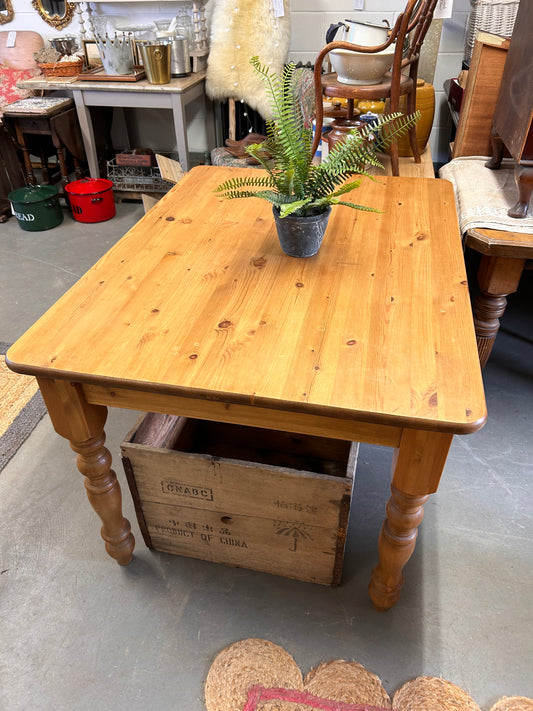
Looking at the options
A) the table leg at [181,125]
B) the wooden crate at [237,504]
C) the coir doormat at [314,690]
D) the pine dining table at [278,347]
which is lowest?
the coir doormat at [314,690]

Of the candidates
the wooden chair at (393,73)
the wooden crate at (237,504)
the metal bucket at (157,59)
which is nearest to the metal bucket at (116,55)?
the metal bucket at (157,59)

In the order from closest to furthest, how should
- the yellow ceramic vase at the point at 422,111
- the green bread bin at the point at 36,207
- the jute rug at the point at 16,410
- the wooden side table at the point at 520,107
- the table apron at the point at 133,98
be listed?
the wooden side table at the point at 520,107 < the jute rug at the point at 16,410 < the yellow ceramic vase at the point at 422,111 < the table apron at the point at 133,98 < the green bread bin at the point at 36,207

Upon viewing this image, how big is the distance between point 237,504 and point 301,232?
0.66 meters

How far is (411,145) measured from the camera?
2645 mm

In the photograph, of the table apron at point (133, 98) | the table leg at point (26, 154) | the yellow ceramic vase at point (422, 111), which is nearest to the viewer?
the yellow ceramic vase at point (422, 111)

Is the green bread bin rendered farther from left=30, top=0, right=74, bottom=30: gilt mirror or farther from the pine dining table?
the pine dining table

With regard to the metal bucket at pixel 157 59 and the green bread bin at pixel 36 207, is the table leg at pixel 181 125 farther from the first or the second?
the green bread bin at pixel 36 207

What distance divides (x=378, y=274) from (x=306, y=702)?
0.96 m

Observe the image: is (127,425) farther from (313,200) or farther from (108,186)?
(108,186)

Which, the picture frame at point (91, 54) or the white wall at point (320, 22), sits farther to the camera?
the picture frame at point (91, 54)

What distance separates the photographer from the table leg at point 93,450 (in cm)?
104

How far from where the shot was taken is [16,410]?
193 cm

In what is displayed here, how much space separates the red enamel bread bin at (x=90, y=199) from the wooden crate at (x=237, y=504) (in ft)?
7.30

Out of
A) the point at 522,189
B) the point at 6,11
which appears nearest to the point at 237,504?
the point at 522,189
